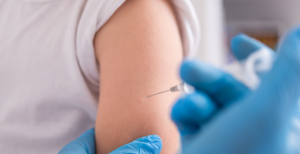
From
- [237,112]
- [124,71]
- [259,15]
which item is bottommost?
[259,15]

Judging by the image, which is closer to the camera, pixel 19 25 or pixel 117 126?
pixel 117 126

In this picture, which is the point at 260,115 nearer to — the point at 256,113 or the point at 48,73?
the point at 256,113

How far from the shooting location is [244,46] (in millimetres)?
412

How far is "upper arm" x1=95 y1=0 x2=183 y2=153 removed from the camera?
609mm

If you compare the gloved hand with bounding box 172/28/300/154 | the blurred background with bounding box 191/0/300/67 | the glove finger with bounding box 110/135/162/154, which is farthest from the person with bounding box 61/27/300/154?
Result: the blurred background with bounding box 191/0/300/67

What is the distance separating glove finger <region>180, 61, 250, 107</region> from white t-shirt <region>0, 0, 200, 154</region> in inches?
16.5

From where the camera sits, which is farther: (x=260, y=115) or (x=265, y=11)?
(x=265, y=11)

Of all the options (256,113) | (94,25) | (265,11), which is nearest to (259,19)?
(265,11)

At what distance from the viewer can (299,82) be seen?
0.97ft

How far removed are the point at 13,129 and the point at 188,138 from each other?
69cm

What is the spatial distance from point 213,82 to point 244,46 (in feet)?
0.35

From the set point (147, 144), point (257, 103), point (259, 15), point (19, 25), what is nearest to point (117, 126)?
point (147, 144)

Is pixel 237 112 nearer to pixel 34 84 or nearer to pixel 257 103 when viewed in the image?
pixel 257 103

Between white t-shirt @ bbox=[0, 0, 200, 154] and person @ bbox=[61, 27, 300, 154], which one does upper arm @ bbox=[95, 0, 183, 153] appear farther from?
person @ bbox=[61, 27, 300, 154]
